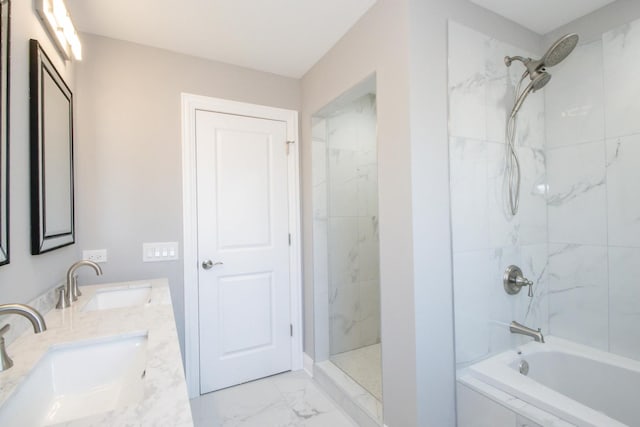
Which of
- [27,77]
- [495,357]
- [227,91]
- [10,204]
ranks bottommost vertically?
[495,357]

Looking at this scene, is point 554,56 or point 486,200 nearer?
point 554,56

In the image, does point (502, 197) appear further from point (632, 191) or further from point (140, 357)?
point (140, 357)

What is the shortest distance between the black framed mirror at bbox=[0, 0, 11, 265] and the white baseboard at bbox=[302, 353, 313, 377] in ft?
6.66

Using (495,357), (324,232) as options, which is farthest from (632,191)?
(324,232)

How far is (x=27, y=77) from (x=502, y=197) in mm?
2353

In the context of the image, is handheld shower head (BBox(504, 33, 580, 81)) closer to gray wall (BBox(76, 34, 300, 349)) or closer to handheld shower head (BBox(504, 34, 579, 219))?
handheld shower head (BBox(504, 34, 579, 219))

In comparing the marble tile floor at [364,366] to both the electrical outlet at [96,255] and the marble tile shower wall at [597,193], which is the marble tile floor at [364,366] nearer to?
the marble tile shower wall at [597,193]

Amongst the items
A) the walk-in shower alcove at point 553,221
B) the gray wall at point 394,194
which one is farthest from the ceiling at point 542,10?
the gray wall at point 394,194

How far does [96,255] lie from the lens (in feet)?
6.20

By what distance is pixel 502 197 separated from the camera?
1.79m

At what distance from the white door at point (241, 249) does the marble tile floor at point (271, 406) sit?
11 cm

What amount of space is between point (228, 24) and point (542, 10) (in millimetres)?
1877

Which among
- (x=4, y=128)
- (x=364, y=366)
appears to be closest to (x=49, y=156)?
(x=4, y=128)

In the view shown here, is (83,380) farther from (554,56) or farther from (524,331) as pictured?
(554,56)
